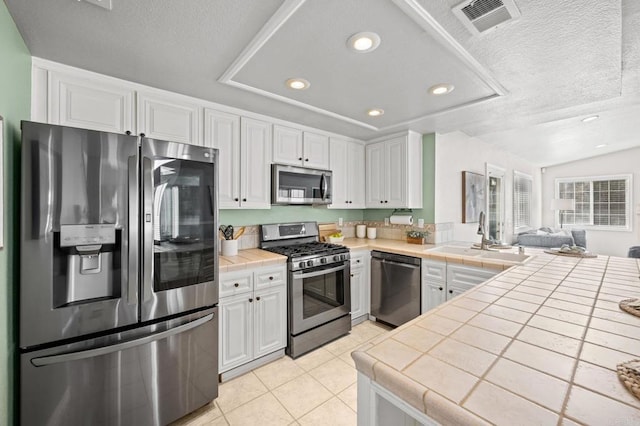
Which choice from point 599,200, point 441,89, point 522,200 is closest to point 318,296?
point 441,89

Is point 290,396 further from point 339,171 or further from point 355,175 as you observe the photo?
point 355,175

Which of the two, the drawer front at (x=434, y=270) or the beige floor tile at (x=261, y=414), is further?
the drawer front at (x=434, y=270)

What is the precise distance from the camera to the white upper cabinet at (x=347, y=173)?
3.35 m

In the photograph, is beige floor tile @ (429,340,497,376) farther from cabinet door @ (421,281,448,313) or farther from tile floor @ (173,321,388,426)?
cabinet door @ (421,281,448,313)

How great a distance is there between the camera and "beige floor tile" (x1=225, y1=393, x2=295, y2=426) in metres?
1.71

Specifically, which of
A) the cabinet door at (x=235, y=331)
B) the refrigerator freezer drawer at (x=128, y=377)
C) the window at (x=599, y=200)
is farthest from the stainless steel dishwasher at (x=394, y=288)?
the window at (x=599, y=200)

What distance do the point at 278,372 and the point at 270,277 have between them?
790 millimetres

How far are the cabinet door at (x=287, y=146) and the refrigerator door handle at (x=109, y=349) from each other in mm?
1727

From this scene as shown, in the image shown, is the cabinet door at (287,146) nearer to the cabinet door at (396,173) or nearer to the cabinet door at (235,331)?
the cabinet door at (396,173)

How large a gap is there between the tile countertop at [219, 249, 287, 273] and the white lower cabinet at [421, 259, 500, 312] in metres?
1.49

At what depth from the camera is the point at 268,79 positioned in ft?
6.44

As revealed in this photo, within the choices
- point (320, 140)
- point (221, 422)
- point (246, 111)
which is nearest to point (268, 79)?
point (246, 111)

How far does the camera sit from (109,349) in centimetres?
141

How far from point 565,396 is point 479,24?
1612 millimetres
